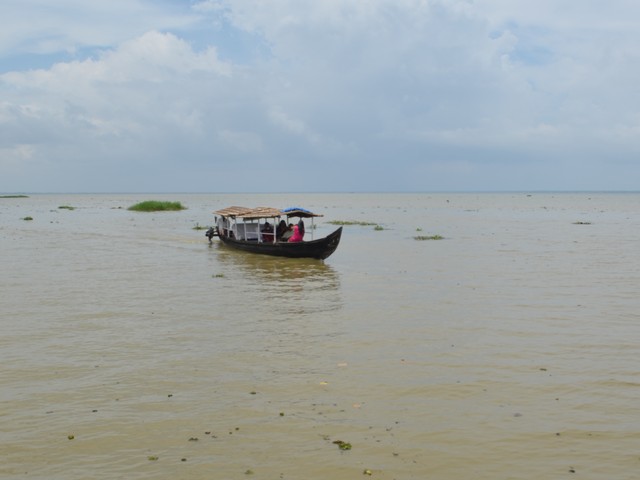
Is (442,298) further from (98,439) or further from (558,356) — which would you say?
(98,439)

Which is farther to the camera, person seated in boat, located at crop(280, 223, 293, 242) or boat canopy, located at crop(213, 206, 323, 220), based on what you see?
person seated in boat, located at crop(280, 223, 293, 242)

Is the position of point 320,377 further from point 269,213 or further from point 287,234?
point 287,234

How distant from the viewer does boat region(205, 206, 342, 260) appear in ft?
84.3

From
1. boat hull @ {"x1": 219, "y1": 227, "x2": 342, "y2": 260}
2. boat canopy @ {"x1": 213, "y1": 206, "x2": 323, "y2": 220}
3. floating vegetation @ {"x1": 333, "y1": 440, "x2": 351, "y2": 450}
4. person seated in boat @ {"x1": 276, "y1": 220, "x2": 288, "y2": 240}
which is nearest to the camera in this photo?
floating vegetation @ {"x1": 333, "y1": 440, "x2": 351, "y2": 450}

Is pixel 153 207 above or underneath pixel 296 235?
underneath

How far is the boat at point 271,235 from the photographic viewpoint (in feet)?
84.3

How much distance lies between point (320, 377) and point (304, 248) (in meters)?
16.5

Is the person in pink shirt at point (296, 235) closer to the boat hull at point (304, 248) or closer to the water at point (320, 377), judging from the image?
the boat hull at point (304, 248)

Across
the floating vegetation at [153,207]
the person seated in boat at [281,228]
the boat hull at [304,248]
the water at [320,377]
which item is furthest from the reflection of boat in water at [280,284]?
the floating vegetation at [153,207]

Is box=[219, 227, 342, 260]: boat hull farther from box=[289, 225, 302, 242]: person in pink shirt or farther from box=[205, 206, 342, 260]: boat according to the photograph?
box=[289, 225, 302, 242]: person in pink shirt

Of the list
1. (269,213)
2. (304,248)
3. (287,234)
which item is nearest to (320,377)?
(304,248)

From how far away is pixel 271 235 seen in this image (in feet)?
103

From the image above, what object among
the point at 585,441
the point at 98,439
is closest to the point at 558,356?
the point at 585,441

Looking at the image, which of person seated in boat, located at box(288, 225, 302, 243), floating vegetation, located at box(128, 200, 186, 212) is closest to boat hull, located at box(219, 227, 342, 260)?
person seated in boat, located at box(288, 225, 302, 243)
